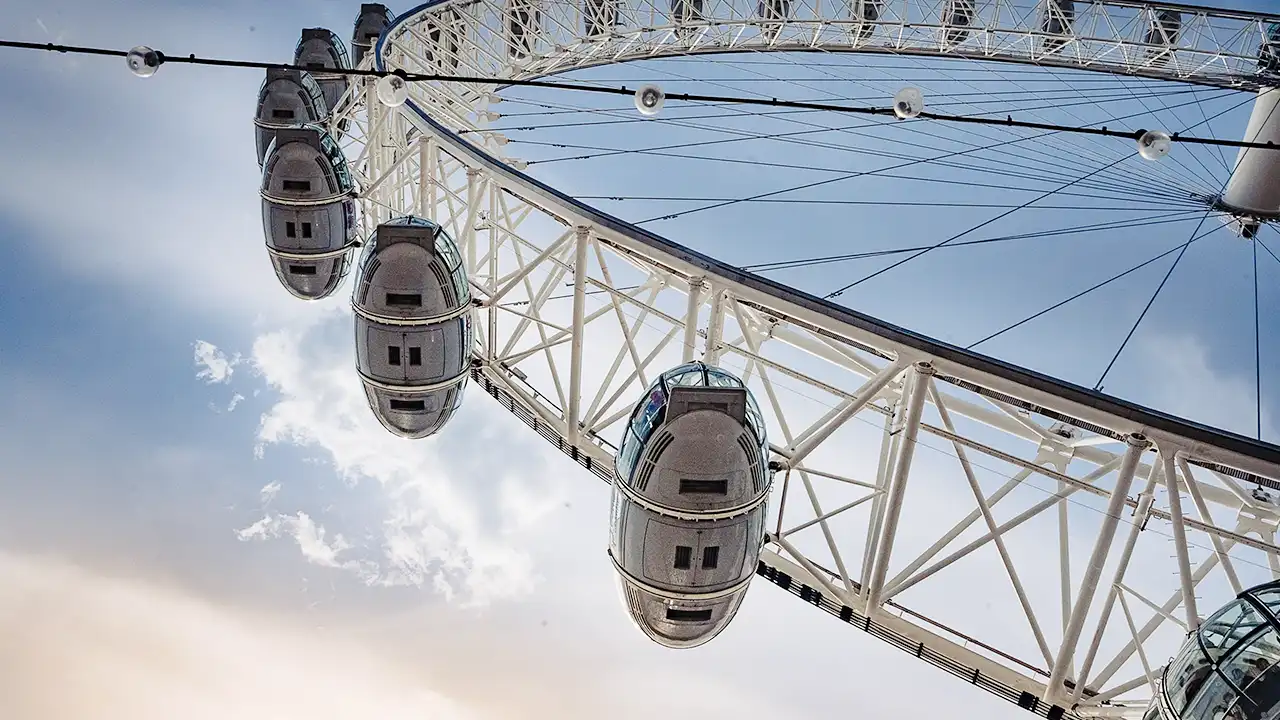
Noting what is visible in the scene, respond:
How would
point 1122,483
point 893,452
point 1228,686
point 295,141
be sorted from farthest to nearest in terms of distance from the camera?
1. point 295,141
2. point 893,452
3. point 1122,483
4. point 1228,686

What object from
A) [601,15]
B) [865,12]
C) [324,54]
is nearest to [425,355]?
[324,54]

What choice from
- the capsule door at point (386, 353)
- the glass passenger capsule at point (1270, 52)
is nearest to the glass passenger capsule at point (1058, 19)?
the glass passenger capsule at point (1270, 52)

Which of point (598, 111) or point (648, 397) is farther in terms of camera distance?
point (598, 111)

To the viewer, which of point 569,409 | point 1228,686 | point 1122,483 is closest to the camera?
point 1228,686

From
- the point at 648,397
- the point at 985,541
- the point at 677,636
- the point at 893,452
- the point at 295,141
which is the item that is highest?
the point at 295,141

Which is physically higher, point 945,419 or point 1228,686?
point 945,419

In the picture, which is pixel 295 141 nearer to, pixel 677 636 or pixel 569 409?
pixel 569 409

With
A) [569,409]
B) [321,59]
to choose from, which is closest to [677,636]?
[569,409]
